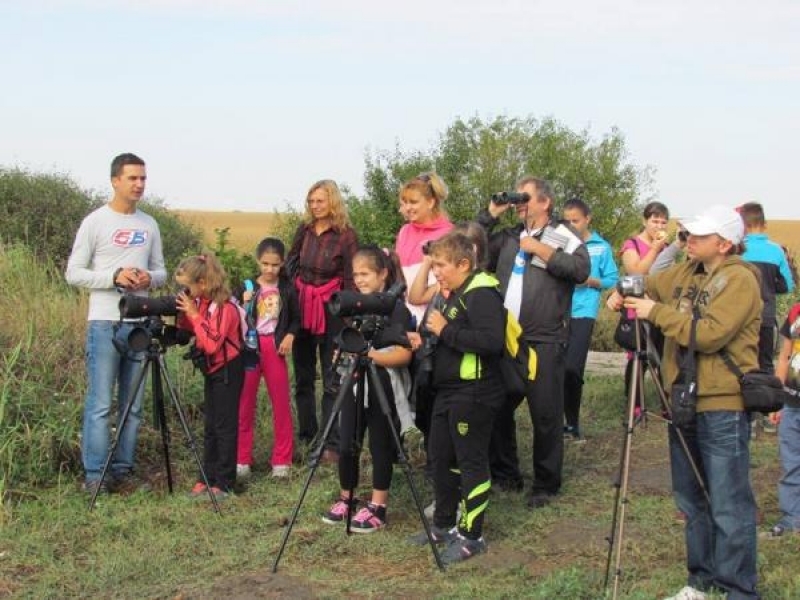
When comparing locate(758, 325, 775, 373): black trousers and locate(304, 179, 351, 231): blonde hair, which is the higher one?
locate(304, 179, 351, 231): blonde hair

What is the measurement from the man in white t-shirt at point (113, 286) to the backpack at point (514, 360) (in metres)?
2.54

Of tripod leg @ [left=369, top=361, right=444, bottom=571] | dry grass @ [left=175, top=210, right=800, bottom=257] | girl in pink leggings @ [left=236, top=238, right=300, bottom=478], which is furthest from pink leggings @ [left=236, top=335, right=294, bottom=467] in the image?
dry grass @ [left=175, top=210, right=800, bottom=257]

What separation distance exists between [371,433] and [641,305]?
6.37 ft

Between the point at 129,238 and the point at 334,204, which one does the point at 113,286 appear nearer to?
the point at 129,238

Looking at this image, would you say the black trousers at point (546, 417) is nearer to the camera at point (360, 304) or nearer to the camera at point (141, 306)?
the camera at point (360, 304)

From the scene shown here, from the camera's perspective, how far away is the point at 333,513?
5.73 metres

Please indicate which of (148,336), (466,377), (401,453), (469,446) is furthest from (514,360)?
(148,336)

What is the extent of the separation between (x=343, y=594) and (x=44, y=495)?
246 centimetres

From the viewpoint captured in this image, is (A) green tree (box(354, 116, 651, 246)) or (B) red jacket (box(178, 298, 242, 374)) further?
(A) green tree (box(354, 116, 651, 246))

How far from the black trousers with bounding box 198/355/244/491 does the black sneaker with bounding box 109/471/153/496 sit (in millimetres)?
463

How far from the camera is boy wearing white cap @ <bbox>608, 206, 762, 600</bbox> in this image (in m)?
4.10

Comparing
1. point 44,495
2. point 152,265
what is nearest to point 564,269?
point 152,265

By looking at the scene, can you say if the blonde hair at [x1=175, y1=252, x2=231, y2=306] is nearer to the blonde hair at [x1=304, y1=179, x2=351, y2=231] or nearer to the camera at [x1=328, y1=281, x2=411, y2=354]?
Answer: the blonde hair at [x1=304, y1=179, x2=351, y2=231]

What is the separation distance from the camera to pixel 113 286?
6.31 m
